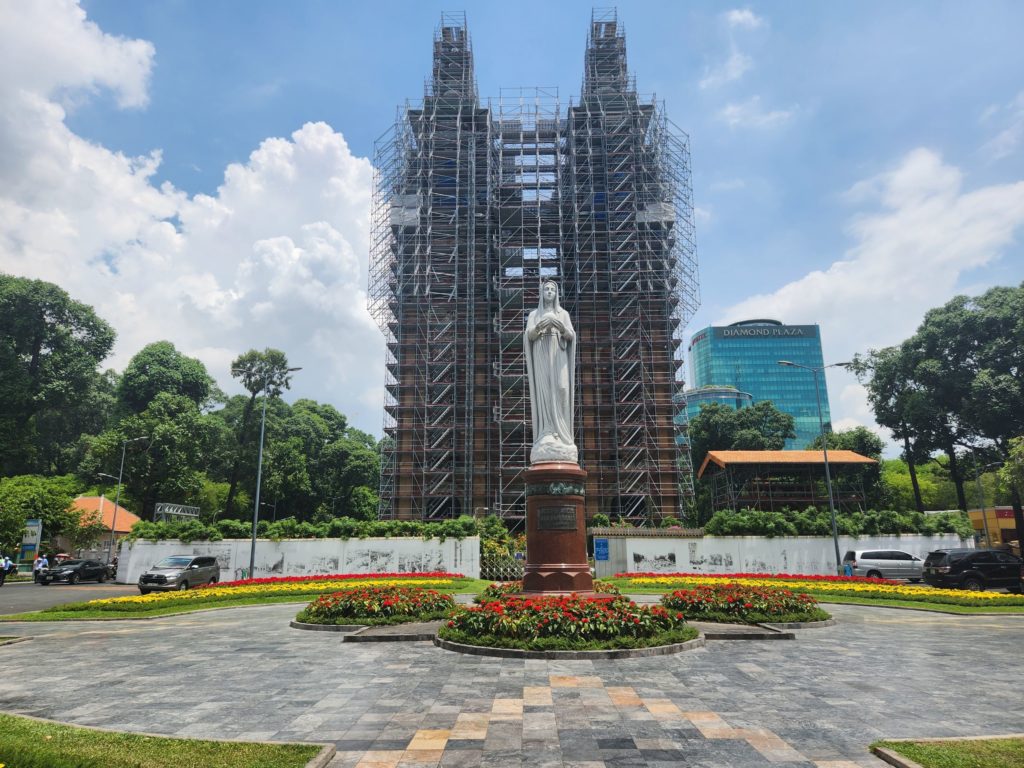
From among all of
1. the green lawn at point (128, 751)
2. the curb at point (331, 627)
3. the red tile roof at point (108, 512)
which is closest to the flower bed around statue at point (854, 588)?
the curb at point (331, 627)

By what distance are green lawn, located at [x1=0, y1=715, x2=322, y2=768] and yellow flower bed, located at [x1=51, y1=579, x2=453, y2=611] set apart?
12009mm

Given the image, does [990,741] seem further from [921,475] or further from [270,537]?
[921,475]

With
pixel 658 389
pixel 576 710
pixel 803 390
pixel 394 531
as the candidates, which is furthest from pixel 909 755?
pixel 803 390

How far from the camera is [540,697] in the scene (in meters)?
7.01

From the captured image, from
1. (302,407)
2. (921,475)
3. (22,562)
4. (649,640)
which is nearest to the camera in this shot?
(649,640)

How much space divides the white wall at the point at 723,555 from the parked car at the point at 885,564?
1.38 m

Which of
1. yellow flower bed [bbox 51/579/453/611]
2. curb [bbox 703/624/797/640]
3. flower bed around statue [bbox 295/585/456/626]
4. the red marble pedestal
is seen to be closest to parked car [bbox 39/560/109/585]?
yellow flower bed [bbox 51/579/453/611]

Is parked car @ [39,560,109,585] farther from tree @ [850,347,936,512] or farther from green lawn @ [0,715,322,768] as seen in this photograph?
tree @ [850,347,936,512]

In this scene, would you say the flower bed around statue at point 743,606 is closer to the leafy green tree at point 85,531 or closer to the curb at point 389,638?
the curb at point 389,638

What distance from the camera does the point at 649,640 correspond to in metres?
9.47

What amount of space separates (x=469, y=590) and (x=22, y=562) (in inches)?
1140

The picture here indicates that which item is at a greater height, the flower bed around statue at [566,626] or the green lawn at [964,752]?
the flower bed around statue at [566,626]

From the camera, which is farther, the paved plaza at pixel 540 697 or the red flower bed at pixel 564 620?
the red flower bed at pixel 564 620

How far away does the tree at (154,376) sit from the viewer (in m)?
46.6
